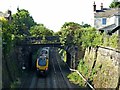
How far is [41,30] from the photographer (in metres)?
79.2

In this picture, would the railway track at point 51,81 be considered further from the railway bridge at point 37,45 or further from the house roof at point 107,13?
the house roof at point 107,13

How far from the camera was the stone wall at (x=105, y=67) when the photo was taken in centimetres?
3583

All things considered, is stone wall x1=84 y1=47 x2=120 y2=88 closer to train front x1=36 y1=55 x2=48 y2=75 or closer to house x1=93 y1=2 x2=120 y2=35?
train front x1=36 y1=55 x2=48 y2=75

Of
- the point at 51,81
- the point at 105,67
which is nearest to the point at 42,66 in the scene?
the point at 51,81

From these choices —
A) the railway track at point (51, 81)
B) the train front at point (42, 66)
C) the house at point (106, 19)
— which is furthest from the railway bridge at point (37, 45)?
the house at point (106, 19)

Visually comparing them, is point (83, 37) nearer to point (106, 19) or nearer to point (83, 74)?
point (83, 74)

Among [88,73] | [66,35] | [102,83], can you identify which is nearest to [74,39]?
[66,35]

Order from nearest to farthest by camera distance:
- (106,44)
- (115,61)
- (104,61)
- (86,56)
A: (115,61), (104,61), (106,44), (86,56)

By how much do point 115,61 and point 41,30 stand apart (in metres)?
43.6

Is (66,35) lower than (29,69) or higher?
higher

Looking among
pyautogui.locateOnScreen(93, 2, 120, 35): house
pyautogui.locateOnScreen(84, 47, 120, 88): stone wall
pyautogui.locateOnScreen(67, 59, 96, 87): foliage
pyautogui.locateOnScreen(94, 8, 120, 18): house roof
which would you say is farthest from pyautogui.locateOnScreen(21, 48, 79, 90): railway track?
pyautogui.locateOnScreen(94, 8, 120, 18): house roof

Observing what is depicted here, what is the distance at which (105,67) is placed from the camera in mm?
41250

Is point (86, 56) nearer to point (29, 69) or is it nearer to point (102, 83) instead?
point (29, 69)

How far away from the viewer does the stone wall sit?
35.8m
